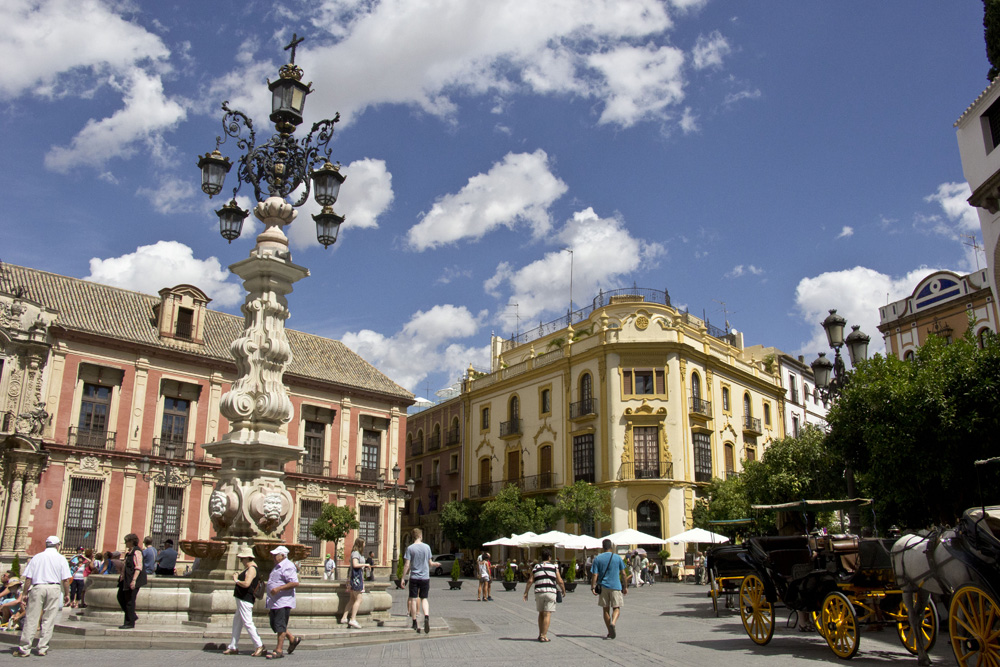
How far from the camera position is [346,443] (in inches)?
1414

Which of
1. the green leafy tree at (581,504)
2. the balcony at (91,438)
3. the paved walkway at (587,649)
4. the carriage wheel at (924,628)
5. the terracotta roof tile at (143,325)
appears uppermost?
the terracotta roof tile at (143,325)

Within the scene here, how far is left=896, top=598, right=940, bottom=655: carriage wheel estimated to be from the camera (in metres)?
7.65

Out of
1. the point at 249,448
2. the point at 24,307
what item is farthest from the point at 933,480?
the point at 24,307

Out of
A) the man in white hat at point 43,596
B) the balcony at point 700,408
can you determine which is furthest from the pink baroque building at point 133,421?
the man in white hat at point 43,596

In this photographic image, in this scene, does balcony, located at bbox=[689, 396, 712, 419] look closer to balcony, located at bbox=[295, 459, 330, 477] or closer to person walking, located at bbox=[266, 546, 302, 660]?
balcony, located at bbox=[295, 459, 330, 477]

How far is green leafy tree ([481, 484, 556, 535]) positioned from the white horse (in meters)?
26.0

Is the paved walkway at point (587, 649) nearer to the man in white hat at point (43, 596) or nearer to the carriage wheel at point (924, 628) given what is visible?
the carriage wheel at point (924, 628)

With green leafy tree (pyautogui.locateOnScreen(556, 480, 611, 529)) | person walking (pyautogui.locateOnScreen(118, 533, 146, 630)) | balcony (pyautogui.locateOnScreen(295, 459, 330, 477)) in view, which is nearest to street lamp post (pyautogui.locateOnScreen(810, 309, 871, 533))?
person walking (pyautogui.locateOnScreen(118, 533, 146, 630))

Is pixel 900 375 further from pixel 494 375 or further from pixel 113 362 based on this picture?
pixel 494 375

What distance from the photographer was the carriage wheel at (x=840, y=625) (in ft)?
26.5

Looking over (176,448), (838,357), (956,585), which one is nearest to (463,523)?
(176,448)

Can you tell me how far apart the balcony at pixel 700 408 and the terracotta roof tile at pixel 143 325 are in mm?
13881

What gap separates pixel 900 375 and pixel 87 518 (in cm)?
2727

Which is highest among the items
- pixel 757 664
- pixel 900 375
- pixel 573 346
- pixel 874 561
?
pixel 573 346
